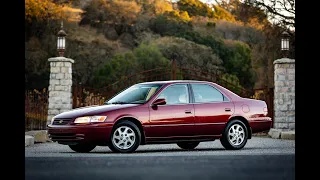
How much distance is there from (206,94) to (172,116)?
935 millimetres

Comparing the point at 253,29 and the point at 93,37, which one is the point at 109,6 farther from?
the point at 253,29

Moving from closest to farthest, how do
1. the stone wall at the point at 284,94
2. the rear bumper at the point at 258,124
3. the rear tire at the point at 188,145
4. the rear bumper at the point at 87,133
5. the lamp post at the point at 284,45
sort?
the rear bumper at the point at 87,133
the rear bumper at the point at 258,124
the rear tire at the point at 188,145
the stone wall at the point at 284,94
the lamp post at the point at 284,45

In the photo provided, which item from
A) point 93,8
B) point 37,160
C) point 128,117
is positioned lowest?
point 37,160

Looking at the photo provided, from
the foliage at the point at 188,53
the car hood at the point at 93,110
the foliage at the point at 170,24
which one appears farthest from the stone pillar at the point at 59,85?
the foliage at the point at 170,24

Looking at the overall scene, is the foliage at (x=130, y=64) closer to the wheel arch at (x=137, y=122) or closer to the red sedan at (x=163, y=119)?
the red sedan at (x=163, y=119)

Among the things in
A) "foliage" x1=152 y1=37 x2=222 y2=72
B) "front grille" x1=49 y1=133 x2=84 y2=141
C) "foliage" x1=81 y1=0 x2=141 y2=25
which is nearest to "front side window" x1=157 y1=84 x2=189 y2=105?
"front grille" x1=49 y1=133 x2=84 y2=141

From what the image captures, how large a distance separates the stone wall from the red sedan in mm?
5469

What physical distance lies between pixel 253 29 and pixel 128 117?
27565 mm

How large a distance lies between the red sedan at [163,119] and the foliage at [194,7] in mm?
26835

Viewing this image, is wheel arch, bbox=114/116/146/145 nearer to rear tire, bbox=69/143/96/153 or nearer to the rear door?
the rear door

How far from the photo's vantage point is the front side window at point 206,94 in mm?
10781

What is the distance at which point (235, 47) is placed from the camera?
1357 inches

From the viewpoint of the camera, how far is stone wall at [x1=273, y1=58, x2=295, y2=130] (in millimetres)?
16578
